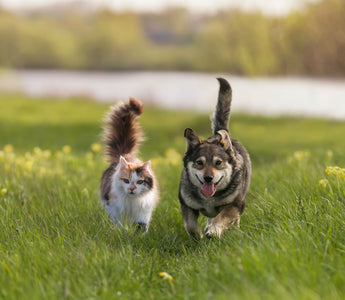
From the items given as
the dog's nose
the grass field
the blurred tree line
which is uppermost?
the blurred tree line

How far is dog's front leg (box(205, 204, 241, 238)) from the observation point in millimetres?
4324

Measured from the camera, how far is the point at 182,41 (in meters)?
37.4

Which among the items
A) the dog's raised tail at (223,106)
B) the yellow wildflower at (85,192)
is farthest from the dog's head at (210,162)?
the yellow wildflower at (85,192)

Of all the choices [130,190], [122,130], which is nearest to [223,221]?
[130,190]

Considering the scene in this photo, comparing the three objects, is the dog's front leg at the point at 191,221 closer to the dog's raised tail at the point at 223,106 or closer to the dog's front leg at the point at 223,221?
the dog's front leg at the point at 223,221

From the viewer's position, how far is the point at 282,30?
66.9 feet

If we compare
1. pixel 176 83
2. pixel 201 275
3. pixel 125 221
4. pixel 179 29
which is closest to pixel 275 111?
pixel 176 83

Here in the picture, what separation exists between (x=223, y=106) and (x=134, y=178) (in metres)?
1.27

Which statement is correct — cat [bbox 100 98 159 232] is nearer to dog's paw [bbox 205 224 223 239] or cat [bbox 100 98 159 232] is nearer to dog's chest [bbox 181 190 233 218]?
dog's chest [bbox 181 190 233 218]

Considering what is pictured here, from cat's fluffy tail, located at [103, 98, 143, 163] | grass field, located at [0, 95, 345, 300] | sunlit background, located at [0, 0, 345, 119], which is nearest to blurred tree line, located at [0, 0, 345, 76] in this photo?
sunlit background, located at [0, 0, 345, 119]

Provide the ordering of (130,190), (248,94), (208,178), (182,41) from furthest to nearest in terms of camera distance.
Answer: (182,41), (248,94), (130,190), (208,178)

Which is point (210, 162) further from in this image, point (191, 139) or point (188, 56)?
point (188, 56)

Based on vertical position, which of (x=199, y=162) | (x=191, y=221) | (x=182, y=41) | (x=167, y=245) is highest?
(x=182, y=41)

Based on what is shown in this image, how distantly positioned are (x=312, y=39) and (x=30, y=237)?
17230 mm
